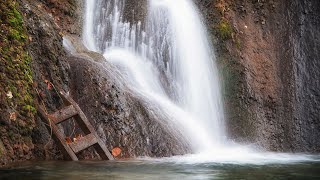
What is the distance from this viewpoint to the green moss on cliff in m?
4.97

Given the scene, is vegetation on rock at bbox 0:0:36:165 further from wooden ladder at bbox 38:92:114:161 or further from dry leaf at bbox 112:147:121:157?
dry leaf at bbox 112:147:121:157

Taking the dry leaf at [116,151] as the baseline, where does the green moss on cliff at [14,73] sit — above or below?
above

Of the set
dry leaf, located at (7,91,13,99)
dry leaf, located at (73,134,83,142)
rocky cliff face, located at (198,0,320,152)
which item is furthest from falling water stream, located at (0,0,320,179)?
dry leaf, located at (7,91,13,99)

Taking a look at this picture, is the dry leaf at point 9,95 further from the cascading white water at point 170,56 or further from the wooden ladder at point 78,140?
the cascading white water at point 170,56

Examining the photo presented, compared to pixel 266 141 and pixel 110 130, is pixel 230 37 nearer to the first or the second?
pixel 266 141

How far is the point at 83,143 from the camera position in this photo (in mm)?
5359

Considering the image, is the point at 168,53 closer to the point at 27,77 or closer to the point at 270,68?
the point at 270,68

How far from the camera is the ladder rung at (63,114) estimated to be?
5285 mm

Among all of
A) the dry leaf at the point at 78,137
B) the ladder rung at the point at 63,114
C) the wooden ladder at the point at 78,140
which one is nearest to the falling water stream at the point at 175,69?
the wooden ladder at the point at 78,140

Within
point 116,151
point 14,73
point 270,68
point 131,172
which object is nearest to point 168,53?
point 270,68

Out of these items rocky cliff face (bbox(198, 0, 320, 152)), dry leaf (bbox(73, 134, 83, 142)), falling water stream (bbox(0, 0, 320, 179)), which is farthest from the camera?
rocky cliff face (bbox(198, 0, 320, 152))

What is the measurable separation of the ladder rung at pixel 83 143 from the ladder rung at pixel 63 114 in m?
0.34

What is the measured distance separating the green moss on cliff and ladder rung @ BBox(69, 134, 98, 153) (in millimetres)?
591

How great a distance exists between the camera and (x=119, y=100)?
633cm
